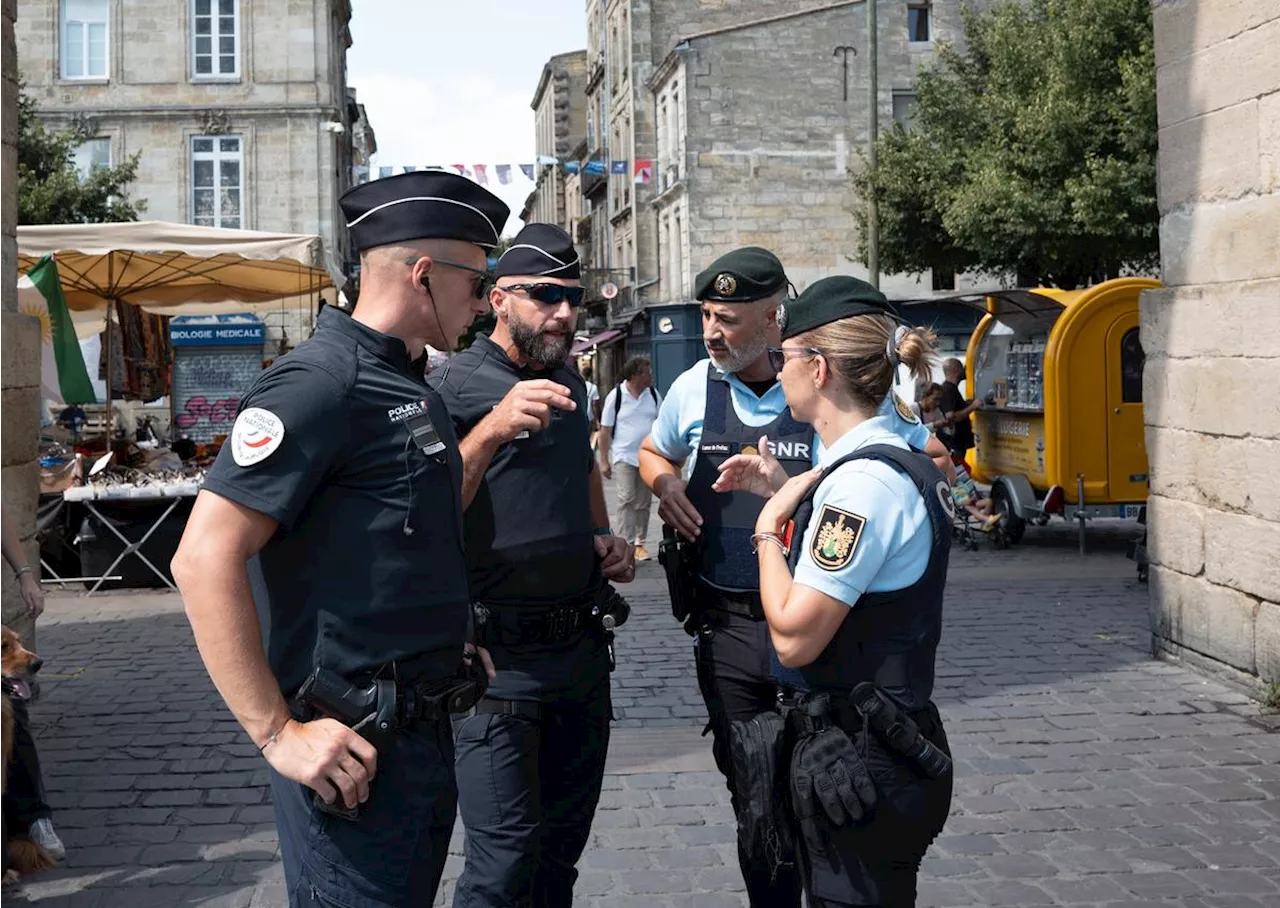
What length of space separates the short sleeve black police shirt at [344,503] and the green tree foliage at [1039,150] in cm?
2329

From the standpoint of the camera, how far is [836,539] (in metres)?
2.85

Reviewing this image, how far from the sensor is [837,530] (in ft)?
9.37

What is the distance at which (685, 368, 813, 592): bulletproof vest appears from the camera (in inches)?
161

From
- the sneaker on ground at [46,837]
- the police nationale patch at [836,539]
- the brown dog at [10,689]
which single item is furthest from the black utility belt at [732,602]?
the sneaker on ground at [46,837]

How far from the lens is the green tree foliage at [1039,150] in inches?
960

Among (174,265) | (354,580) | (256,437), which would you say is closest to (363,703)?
(354,580)

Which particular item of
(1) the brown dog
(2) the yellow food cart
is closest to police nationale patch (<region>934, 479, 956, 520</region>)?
(1) the brown dog

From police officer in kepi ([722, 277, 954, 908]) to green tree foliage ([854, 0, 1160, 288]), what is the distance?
22.7m

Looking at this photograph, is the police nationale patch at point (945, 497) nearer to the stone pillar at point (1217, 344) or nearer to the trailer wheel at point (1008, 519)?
the stone pillar at point (1217, 344)

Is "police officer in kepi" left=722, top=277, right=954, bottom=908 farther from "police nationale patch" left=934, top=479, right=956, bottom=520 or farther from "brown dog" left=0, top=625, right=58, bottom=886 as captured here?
"brown dog" left=0, top=625, right=58, bottom=886

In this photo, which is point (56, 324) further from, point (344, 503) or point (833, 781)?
point (833, 781)

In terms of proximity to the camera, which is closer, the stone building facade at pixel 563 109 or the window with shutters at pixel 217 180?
the window with shutters at pixel 217 180

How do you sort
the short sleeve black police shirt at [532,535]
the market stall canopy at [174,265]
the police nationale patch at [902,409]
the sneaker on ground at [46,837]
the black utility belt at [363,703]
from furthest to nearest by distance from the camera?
Answer: the market stall canopy at [174,265], the sneaker on ground at [46,837], the short sleeve black police shirt at [532,535], the police nationale patch at [902,409], the black utility belt at [363,703]

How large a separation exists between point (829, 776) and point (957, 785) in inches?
127
